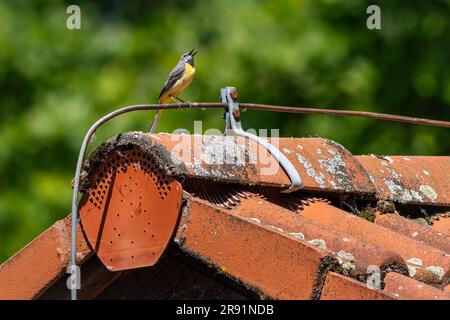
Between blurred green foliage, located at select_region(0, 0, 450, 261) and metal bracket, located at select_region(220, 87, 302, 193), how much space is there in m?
6.39

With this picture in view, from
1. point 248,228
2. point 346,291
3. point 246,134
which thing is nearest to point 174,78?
point 246,134

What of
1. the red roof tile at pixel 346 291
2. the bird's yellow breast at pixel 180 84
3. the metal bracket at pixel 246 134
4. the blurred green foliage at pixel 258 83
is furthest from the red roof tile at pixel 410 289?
the blurred green foliage at pixel 258 83

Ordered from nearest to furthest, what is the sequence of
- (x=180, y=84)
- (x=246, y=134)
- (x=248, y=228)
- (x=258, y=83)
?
(x=248, y=228), (x=246, y=134), (x=180, y=84), (x=258, y=83)

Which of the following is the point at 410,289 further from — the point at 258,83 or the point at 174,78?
the point at 258,83

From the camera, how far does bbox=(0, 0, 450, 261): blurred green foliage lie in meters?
11.0

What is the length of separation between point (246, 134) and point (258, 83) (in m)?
7.47

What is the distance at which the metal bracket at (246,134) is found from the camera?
369 cm

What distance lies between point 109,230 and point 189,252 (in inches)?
12.4

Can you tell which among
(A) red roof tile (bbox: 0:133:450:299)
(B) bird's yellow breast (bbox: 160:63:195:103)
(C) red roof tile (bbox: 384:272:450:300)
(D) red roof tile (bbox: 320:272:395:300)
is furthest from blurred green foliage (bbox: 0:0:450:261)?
(D) red roof tile (bbox: 320:272:395:300)

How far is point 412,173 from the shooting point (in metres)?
4.55

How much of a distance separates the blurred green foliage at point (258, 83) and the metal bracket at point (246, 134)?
639cm

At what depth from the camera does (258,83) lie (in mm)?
11258

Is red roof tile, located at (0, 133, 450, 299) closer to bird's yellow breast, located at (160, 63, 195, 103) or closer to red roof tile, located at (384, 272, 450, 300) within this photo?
red roof tile, located at (384, 272, 450, 300)
